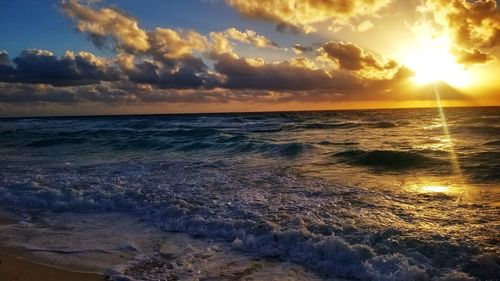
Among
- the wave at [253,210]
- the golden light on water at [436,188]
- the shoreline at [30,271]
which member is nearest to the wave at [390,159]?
the golden light on water at [436,188]

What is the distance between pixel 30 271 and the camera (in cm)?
520

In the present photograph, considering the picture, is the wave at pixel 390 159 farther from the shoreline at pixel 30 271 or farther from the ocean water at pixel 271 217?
the shoreline at pixel 30 271

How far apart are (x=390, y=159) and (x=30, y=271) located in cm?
1214

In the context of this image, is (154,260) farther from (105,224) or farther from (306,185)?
(306,185)

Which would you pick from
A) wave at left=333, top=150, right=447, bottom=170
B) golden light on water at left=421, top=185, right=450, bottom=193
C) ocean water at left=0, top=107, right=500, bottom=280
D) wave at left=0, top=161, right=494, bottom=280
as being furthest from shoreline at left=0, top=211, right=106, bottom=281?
wave at left=333, top=150, right=447, bottom=170

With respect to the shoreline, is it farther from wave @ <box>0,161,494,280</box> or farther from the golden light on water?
the golden light on water

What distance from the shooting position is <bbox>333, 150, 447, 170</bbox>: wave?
13.4 m

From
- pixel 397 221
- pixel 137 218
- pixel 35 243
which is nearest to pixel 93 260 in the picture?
pixel 35 243

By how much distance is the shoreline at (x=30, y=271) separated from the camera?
499 cm

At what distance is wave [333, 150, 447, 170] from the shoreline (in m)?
10.5

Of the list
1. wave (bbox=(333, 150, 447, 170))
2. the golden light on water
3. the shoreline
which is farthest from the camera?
wave (bbox=(333, 150, 447, 170))

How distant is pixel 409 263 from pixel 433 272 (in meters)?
0.30

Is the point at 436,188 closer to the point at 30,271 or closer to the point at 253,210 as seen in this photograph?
the point at 253,210

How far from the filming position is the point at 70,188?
396 inches
